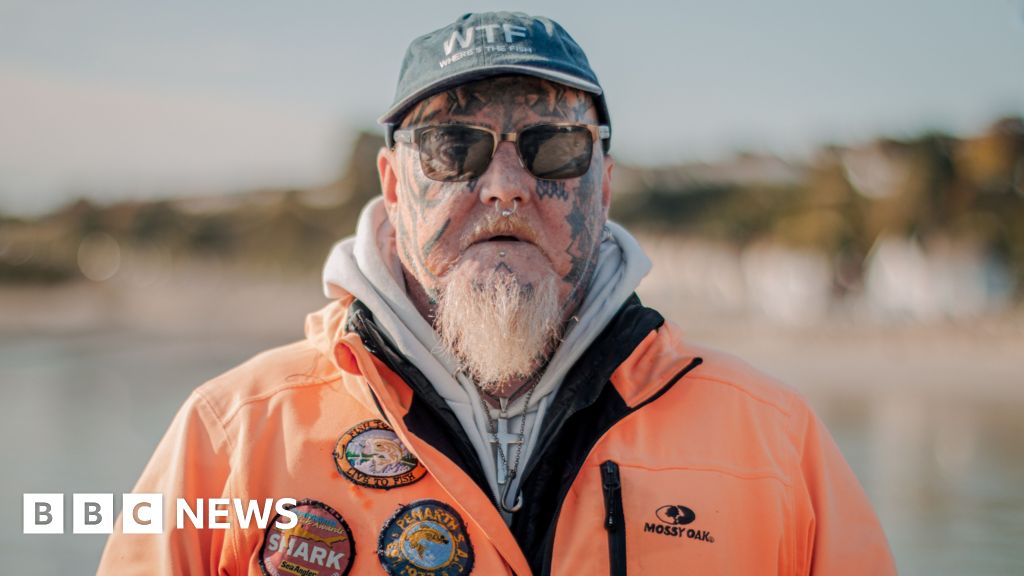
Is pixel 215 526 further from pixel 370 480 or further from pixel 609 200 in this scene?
pixel 609 200

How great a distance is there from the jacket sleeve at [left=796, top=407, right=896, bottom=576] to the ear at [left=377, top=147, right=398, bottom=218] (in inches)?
44.9

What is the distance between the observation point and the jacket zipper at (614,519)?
224 centimetres

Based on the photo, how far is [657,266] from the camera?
201 feet

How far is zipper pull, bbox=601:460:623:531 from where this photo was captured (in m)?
2.26

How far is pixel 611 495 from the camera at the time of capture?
7.47 feet

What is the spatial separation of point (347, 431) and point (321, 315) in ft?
Result: 1.30

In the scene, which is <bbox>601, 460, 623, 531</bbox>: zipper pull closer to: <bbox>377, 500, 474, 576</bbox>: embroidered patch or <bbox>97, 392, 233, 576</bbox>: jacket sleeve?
<bbox>377, 500, 474, 576</bbox>: embroidered patch

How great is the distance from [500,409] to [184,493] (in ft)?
2.43

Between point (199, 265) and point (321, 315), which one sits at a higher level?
point (321, 315)

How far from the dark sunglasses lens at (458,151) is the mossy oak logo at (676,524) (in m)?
0.87

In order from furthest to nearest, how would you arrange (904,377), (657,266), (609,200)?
1. (657,266)
2. (904,377)
3. (609,200)

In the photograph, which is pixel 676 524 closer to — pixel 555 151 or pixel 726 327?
pixel 555 151

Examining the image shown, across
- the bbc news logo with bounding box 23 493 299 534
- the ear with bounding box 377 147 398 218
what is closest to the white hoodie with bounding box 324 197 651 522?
A: the ear with bounding box 377 147 398 218

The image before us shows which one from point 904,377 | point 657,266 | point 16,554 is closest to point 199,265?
point 657,266
